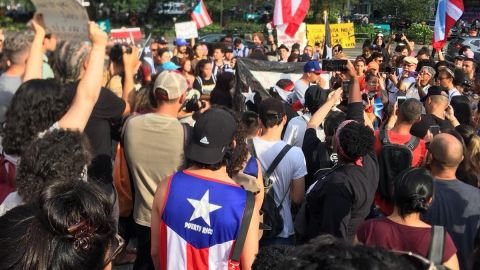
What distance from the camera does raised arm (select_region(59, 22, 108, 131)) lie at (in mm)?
3117

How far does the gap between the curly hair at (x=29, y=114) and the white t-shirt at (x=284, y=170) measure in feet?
4.93

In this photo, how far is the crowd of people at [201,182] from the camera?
6.48ft

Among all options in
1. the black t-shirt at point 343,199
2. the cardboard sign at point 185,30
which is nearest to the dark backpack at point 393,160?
the black t-shirt at point 343,199

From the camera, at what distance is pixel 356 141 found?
3.39 m

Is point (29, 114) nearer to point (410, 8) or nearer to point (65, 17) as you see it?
point (65, 17)

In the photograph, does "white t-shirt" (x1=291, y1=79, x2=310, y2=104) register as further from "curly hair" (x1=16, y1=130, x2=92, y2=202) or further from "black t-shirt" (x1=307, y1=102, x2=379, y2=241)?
"curly hair" (x1=16, y1=130, x2=92, y2=202)

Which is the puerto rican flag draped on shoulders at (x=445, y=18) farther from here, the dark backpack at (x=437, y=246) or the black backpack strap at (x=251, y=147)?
the dark backpack at (x=437, y=246)

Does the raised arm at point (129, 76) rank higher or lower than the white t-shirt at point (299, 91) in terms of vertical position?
higher

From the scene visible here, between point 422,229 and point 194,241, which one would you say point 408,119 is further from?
point 194,241

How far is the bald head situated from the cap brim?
133 centimetres

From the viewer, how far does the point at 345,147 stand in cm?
341

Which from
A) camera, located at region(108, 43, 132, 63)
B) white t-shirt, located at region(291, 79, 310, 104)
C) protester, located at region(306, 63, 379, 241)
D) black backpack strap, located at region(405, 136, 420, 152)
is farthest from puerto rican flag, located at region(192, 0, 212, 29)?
protester, located at region(306, 63, 379, 241)

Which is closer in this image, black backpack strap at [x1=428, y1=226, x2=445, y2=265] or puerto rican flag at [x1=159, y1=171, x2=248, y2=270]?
black backpack strap at [x1=428, y1=226, x2=445, y2=265]

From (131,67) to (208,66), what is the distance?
4.17m
